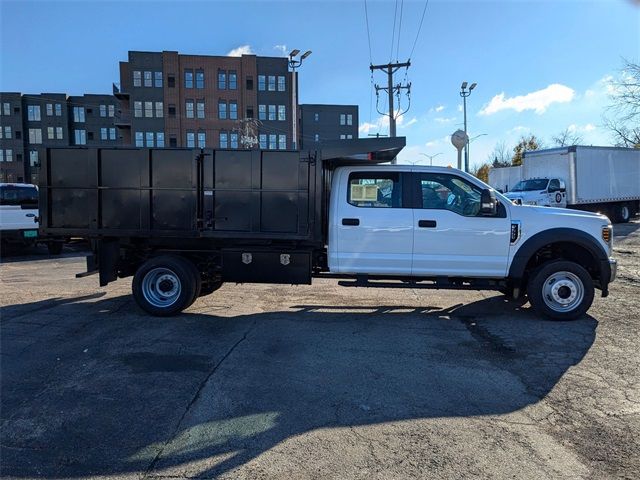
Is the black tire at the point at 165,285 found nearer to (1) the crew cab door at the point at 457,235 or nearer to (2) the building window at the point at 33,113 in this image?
(1) the crew cab door at the point at 457,235

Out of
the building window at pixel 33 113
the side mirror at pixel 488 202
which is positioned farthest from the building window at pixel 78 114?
the side mirror at pixel 488 202

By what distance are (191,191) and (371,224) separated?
2576 millimetres

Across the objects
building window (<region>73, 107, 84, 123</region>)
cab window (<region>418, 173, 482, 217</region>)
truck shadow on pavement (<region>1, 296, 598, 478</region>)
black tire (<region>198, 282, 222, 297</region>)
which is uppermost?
building window (<region>73, 107, 84, 123</region>)

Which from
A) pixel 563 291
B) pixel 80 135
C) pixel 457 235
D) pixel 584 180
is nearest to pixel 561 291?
pixel 563 291

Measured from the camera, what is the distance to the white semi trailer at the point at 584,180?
2427cm

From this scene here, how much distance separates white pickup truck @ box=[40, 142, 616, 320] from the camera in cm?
703

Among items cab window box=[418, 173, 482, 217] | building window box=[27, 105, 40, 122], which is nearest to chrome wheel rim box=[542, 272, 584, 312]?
cab window box=[418, 173, 482, 217]

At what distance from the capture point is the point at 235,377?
489 centimetres

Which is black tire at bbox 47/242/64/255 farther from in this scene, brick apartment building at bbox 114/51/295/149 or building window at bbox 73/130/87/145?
building window at bbox 73/130/87/145

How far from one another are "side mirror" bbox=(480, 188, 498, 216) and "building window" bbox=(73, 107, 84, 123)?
291 ft

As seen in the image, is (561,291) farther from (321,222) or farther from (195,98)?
(195,98)

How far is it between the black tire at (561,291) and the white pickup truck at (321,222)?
0.01m

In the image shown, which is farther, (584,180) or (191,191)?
(584,180)

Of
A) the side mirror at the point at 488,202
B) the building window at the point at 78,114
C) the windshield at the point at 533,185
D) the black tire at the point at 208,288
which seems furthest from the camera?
the building window at the point at 78,114
